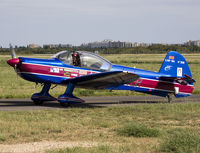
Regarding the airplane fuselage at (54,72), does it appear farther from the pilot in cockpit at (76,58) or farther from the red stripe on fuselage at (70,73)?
the pilot in cockpit at (76,58)

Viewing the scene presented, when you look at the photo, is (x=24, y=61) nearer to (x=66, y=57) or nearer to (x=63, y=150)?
(x=66, y=57)

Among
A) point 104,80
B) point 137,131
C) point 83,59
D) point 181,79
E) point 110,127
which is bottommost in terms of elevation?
→ point 110,127

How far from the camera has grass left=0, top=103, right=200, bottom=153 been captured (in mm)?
7270

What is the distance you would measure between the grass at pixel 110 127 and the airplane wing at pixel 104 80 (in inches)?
43.0

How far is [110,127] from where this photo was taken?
954 cm

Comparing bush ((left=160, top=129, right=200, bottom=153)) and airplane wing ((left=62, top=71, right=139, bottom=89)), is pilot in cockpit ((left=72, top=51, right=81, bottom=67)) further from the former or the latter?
bush ((left=160, top=129, right=200, bottom=153))

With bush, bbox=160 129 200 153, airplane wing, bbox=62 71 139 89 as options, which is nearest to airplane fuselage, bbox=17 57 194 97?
airplane wing, bbox=62 71 139 89

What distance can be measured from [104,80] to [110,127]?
12.9ft

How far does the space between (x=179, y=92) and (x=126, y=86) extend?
2.66m

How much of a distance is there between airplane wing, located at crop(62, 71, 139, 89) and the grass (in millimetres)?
1092

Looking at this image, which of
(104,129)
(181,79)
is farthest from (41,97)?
(181,79)

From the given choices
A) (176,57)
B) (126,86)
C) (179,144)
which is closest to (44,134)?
(179,144)

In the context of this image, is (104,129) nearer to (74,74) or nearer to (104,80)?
(104,80)

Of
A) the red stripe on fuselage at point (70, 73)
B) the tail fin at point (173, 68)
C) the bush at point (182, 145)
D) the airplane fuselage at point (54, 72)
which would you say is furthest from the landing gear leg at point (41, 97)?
the bush at point (182, 145)
